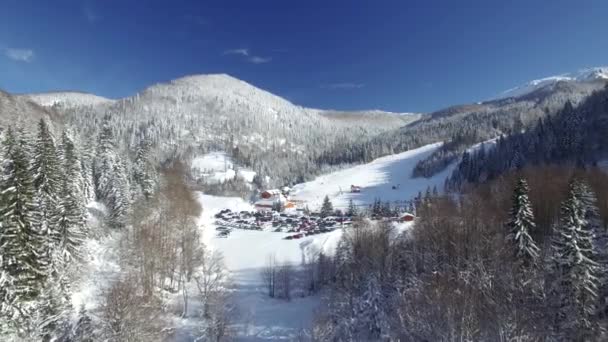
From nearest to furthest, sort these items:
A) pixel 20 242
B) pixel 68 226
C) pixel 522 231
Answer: pixel 20 242
pixel 522 231
pixel 68 226

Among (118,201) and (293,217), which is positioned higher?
(118,201)

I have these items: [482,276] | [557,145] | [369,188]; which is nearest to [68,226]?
[482,276]

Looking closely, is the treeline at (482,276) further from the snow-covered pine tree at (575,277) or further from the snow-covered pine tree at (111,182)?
the snow-covered pine tree at (111,182)

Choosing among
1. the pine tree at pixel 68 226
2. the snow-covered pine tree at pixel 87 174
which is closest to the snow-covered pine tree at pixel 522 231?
the pine tree at pixel 68 226

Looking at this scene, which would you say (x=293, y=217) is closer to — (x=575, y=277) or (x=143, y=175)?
(x=143, y=175)

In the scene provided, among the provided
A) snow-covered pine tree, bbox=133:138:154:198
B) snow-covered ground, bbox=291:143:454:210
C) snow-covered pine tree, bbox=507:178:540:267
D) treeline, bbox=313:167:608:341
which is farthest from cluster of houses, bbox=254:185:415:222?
snow-covered pine tree, bbox=507:178:540:267
